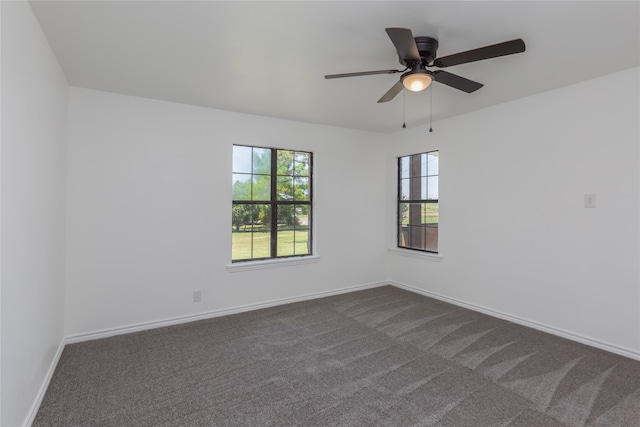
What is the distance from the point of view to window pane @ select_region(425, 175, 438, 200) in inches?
179

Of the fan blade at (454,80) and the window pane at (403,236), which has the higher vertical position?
the fan blade at (454,80)

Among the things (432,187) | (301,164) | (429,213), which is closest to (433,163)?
(432,187)

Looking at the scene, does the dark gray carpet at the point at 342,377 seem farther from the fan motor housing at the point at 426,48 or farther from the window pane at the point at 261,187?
the fan motor housing at the point at 426,48

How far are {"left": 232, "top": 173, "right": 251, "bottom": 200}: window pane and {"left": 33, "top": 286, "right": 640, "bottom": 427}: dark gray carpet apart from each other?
59.1 inches

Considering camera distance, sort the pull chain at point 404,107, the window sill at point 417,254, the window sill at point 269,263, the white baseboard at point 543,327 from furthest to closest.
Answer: the window sill at point 417,254 → the window sill at point 269,263 → the pull chain at point 404,107 → the white baseboard at point 543,327

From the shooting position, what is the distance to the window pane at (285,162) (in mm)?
4340

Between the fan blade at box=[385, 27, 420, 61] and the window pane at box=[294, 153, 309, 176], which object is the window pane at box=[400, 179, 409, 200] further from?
the fan blade at box=[385, 27, 420, 61]

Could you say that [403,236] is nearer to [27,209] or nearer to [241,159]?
[241,159]

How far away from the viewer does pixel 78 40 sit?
228 cm

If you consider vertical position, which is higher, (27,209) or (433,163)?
(433,163)

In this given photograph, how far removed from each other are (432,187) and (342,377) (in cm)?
302

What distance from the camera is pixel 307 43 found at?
231 cm

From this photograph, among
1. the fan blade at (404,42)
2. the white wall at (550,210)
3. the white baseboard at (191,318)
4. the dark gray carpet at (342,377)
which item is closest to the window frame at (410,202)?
the white wall at (550,210)

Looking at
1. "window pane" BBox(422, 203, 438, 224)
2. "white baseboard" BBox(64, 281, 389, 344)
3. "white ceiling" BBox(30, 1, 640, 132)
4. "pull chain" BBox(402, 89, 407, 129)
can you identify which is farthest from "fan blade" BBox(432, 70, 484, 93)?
"white baseboard" BBox(64, 281, 389, 344)
